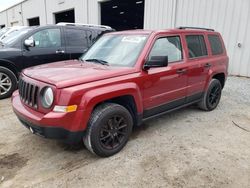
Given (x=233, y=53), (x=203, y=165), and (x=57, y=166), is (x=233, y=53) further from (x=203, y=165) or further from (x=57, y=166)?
(x=57, y=166)

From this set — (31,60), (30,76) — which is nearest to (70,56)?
(31,60)

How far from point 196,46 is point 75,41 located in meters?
3.75

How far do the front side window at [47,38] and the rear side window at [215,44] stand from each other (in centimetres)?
404

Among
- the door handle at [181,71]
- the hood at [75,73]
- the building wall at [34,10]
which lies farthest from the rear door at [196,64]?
the building wall at [34,10]

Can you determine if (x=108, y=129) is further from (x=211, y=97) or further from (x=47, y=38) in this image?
(x=47, y=38)

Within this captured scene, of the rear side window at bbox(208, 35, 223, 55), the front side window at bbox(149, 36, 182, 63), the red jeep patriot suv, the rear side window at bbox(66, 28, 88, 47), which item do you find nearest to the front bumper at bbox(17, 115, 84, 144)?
the red jeep patriot suv

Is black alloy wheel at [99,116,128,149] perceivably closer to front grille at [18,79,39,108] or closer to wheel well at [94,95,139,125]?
wheel well at [94,95,139,125]

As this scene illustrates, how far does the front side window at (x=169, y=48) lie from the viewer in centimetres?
409

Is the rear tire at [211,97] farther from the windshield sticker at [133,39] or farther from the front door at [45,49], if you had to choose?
the front door at [45,49]

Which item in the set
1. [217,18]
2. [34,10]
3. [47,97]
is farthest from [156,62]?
[34,10]

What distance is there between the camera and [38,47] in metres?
6.70

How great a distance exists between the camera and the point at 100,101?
3.27m

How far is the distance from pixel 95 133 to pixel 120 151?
618 millimetres

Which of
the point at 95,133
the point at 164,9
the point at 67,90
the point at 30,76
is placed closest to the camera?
the point at 67,90
